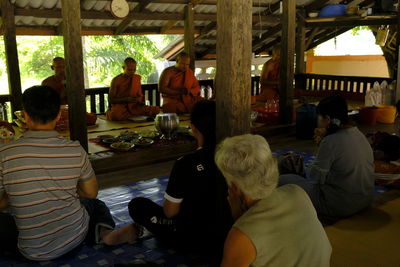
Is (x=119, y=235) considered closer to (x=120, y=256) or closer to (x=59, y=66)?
(x=120, y=256)

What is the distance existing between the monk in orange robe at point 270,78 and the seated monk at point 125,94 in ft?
9.44

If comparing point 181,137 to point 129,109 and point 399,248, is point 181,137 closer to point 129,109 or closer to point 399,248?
point 129,109

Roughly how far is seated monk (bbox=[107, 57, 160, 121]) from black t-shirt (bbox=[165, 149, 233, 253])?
15.5 ft

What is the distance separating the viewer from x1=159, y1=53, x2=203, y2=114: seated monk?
781 centimetres

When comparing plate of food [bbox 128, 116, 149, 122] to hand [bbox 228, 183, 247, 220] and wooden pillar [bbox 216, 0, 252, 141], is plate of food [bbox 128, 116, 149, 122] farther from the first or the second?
hand [bbox 228, 183, 247, 220]

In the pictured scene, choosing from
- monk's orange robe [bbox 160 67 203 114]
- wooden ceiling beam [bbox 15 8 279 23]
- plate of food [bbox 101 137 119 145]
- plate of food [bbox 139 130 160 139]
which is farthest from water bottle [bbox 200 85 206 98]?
plate of food [bbox 101 137 119 145]

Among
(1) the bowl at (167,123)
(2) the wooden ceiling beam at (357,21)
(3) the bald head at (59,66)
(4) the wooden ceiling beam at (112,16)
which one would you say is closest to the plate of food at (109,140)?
(1) the bowl at (167,123)

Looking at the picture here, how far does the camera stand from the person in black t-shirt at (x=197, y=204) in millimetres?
2547

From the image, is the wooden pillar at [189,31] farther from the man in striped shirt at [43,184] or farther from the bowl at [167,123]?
the man in striped shirt at [43,184]

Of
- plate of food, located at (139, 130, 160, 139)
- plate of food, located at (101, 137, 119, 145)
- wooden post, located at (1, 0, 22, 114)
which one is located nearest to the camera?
plate of food, located at (101, 137, 119, 145)

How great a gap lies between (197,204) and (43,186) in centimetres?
94

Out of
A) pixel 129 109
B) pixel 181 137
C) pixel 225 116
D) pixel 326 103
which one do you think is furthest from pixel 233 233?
pixel 129 109

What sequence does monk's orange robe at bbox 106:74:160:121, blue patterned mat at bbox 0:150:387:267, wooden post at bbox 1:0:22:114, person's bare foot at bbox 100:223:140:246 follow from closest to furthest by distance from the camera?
blue patterned mat at bbox 0:150:387:267
person's bare foot at bbox 100:223:140:246
wooden post at bbox 1:0:22:114
monk's orange robe at bbox 106:74:160:121

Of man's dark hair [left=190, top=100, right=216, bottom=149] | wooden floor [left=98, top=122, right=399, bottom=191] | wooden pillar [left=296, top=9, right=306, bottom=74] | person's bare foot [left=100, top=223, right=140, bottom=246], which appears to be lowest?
person's bare foot [left=100, top=223, right=140, bottom=246]
